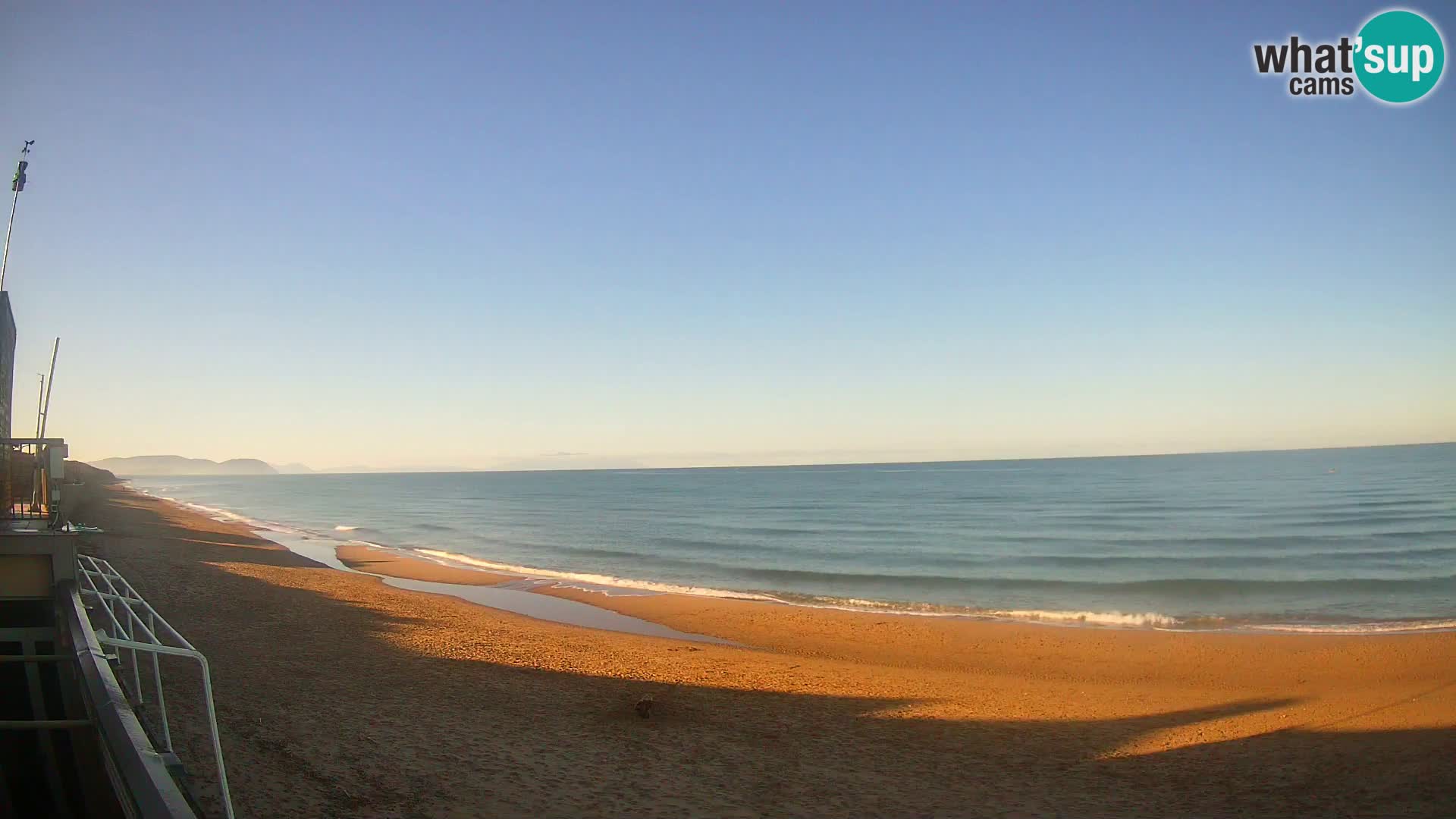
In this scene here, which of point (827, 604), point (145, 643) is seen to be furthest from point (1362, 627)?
point (145, 643)

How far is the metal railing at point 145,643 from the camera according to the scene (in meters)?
4.77

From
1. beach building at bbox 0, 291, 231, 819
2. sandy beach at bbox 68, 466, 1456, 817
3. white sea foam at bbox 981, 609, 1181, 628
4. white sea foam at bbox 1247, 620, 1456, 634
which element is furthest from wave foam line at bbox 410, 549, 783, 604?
beach building at bbox 0, 291, 231, 819

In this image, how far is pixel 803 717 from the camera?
10.5 metres

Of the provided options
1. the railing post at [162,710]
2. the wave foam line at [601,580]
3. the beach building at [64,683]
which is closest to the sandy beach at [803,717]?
the railing post at [162,710]

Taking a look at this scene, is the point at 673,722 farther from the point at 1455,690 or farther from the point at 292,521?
the point at 292,521

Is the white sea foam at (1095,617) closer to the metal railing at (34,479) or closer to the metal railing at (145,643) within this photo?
the metal railing at (145,643)

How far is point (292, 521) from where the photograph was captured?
177 ft

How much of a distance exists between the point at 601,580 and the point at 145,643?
1870 centimetres

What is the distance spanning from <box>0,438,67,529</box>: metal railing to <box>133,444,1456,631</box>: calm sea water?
15.8m

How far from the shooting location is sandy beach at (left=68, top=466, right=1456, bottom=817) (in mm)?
7605

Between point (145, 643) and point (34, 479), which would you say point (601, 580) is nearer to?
point (34, 479)

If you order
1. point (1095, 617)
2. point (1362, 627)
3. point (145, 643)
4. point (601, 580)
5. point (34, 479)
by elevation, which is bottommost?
point (601, 580)

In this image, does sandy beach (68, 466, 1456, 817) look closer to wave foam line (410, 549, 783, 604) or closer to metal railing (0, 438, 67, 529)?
metal railing (0, 438, 67, 529)

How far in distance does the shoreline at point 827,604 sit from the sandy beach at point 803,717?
925 millimetres
